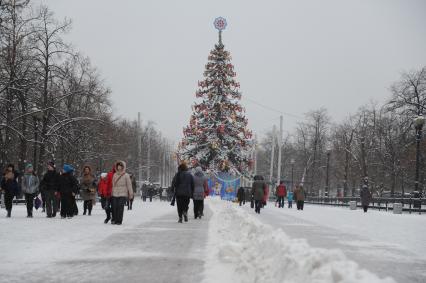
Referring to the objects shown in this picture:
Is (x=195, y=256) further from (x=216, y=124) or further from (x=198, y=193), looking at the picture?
(x=216, y=124)

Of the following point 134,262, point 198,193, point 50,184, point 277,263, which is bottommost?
point 134,262

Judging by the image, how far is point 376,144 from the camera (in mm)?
65000

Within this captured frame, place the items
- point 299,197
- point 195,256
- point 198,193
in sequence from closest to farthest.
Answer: point 195,256 < point 198,193 < point 299,197

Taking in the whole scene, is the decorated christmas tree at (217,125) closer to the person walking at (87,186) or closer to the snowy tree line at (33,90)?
the snowy tree line at (33,90)

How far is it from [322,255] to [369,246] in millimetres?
7467

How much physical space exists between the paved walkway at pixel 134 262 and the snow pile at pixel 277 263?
0.33 m

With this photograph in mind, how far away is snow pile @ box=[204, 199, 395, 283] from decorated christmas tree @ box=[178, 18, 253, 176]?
34520 millimetres

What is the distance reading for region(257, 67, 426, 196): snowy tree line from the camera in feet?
156

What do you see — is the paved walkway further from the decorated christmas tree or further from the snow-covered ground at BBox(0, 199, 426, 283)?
the decorated christmas tree

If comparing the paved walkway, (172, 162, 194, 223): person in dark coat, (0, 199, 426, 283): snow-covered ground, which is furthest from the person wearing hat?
the paved walkway

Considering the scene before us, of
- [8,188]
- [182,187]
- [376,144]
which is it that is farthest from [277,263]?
[376,144]

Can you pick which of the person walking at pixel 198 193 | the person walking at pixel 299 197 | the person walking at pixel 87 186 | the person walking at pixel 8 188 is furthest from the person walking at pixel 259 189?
the person walking at pixel 8 188

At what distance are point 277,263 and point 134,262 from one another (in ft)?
9.74

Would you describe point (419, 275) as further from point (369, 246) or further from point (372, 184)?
point (372, 184)
